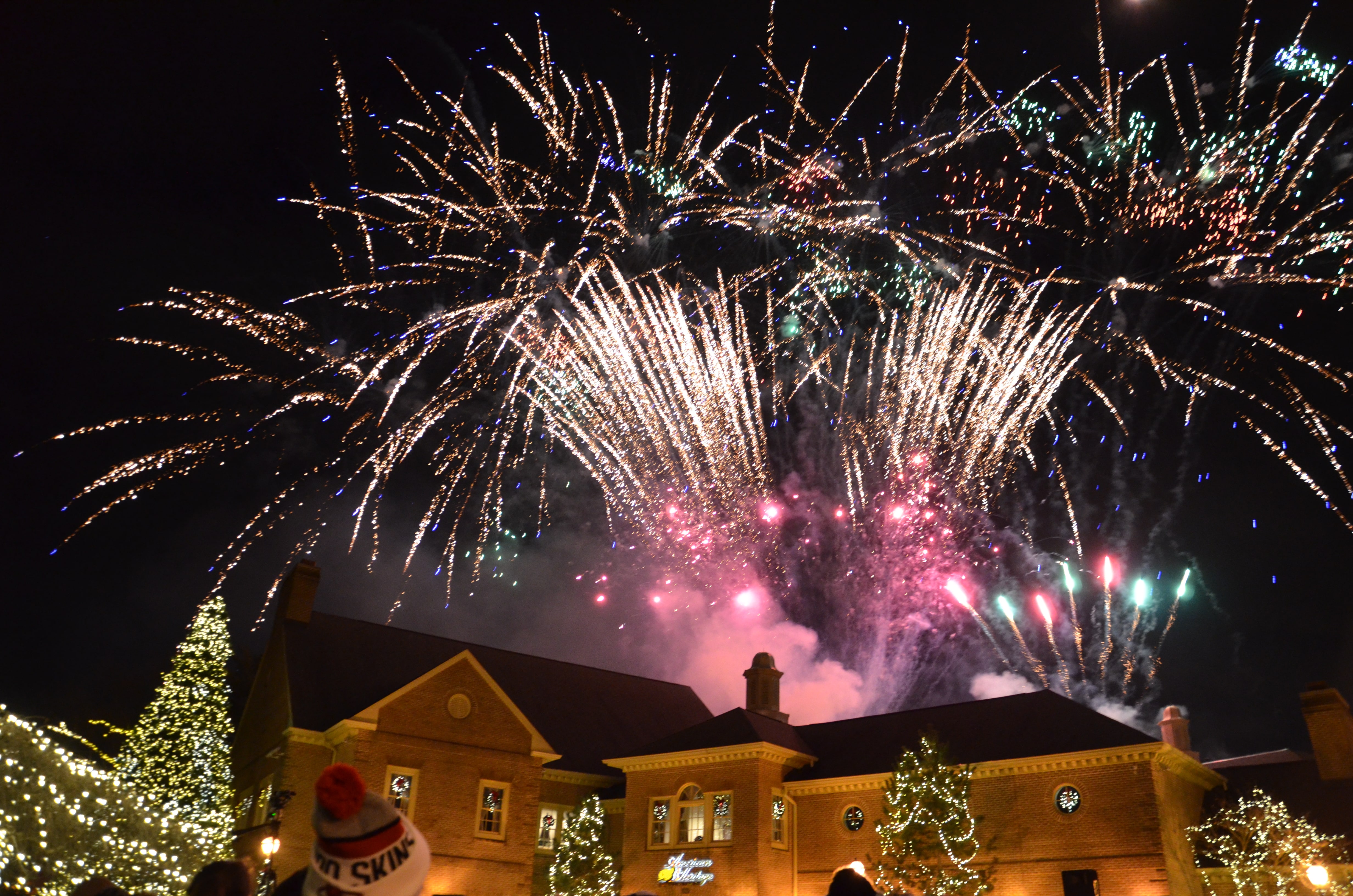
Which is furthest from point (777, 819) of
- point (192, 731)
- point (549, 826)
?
point (192, 731)

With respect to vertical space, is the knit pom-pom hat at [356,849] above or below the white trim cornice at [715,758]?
below

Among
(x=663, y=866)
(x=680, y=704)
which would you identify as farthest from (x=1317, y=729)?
(x=680, y=704)

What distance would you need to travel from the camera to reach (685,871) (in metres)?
29.0

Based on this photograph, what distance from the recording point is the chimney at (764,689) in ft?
117

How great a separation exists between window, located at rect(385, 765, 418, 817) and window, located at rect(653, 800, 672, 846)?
7454mm

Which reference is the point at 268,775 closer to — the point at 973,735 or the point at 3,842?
the point at 973,735

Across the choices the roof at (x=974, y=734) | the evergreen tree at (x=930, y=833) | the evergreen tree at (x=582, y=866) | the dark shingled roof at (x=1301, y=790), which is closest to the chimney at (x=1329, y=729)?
the dark shingled roof at (x=1301, y=790)

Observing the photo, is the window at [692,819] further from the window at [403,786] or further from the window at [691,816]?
the window at [403,786]

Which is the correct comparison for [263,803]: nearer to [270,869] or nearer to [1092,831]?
[270,869]

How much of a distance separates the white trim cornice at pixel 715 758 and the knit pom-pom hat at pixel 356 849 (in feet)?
89.6

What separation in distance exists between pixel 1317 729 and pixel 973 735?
371 inches

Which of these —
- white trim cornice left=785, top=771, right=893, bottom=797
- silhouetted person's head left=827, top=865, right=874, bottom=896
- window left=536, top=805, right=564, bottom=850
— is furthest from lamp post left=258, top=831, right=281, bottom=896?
silhouetted person's head left=827, top=865, right=874, bottom=896

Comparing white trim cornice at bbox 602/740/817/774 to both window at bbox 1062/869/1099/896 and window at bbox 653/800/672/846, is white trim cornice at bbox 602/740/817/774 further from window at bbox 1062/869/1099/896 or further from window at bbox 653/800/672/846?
window at bbox 1062/869/1099/896

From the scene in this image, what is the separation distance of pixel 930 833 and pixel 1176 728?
13.4 m
